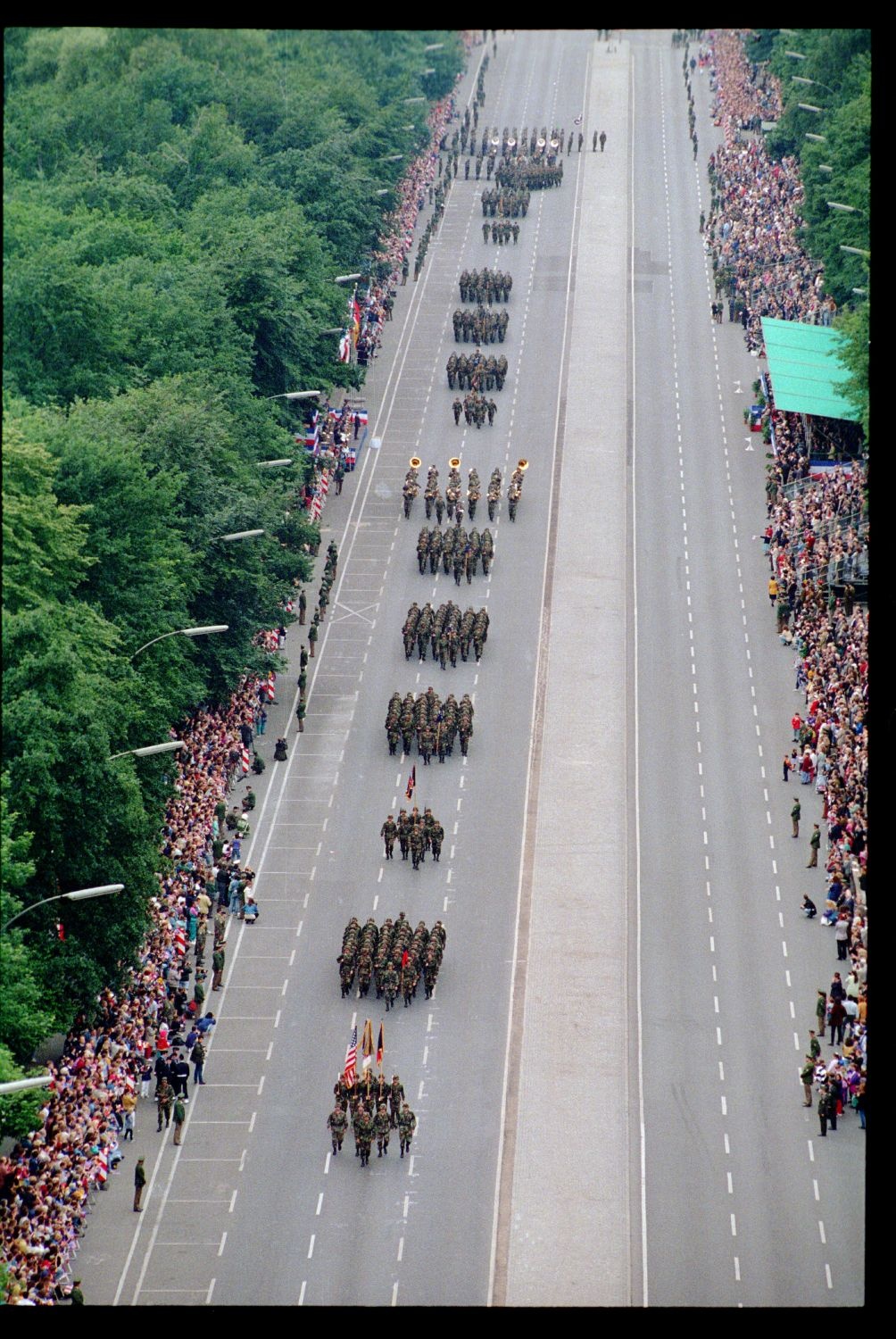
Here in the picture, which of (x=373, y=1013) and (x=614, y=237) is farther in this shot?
(x=614, y=237)

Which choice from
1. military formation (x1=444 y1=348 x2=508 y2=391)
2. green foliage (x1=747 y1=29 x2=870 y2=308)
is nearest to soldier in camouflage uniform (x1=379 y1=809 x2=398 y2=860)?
green foliage (x1=747 y1=29 x2=870 y2=308)

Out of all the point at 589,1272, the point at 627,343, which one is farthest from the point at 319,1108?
the point at 627,343

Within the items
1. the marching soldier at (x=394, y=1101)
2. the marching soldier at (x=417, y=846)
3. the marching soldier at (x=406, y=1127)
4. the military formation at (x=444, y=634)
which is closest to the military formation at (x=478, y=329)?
the military formation at (x=444, y=634)

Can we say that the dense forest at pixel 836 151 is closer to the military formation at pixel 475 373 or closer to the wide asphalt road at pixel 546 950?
the wide asphalt road at pixel 546 950

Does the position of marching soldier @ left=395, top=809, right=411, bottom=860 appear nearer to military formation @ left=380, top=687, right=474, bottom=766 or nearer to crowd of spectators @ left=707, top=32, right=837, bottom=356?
military formation @ left=380, top=687, right=474, bottom=766

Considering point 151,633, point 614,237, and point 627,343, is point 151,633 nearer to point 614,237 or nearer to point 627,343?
point 627,343

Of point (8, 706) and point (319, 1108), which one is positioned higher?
point (8, 706)

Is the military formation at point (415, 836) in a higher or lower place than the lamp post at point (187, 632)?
lower

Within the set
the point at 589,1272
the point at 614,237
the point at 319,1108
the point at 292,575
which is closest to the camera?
the point at 589,1272
